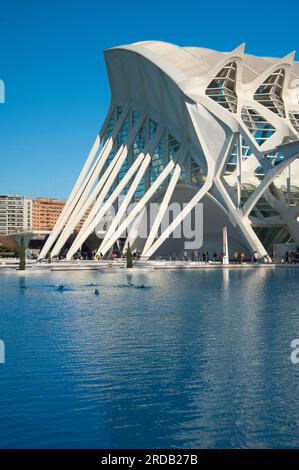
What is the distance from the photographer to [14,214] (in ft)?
576

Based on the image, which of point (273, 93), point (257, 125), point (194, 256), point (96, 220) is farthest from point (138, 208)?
point (273, 93)

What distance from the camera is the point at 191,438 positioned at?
7.81m

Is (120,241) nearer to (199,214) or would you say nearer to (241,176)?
(199,214)

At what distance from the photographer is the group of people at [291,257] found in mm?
46938

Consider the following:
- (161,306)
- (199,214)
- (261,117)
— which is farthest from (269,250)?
(161,306)

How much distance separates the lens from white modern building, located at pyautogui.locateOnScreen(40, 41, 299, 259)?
47938mm

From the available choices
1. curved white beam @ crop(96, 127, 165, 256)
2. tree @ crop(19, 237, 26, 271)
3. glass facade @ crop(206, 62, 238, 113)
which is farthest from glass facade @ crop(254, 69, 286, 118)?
tree @ crop(19, 237, 26, 271)

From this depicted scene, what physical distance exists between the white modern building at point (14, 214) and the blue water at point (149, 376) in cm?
15755

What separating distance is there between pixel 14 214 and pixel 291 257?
13663 cm

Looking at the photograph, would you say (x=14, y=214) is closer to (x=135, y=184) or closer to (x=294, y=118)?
(x=135, y=184)

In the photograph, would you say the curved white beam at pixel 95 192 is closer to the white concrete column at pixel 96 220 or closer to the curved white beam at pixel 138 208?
the white concrete column at pixel 96 220

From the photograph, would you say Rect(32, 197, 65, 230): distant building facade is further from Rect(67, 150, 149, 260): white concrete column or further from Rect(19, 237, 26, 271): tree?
Rect(19, 237, 26, 271): tree

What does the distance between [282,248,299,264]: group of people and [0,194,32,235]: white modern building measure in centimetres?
13237
